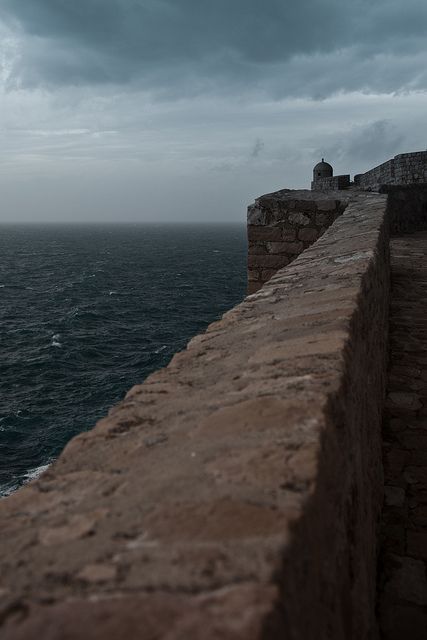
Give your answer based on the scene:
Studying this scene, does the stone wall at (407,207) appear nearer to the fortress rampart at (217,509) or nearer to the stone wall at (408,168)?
the stone wall at (408,168)

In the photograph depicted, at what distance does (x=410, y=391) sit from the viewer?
15.0ft

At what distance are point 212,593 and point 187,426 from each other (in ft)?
2.43

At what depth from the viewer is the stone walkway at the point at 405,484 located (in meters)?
2.37

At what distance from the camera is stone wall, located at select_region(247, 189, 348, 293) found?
329 inches

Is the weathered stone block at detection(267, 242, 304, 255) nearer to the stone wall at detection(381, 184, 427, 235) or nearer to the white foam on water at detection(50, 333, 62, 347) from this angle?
the stone wall at detection(381, 184, 427, 235)

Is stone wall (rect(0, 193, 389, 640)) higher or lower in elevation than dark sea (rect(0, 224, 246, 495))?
higher

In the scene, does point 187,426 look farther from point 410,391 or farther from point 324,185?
point 324,185

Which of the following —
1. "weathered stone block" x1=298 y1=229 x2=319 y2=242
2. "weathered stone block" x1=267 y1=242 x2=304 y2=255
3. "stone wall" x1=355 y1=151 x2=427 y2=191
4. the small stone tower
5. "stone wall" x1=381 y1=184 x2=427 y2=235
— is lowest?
"weathered stone block" x1=267 y1=242 x2=304 y2=255

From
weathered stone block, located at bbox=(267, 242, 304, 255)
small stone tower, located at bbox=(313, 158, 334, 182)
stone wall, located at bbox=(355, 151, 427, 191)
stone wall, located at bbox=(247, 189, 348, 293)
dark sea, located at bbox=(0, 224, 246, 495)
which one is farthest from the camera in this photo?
small stone tower, located at bbox=(313, 158, 334, 182)

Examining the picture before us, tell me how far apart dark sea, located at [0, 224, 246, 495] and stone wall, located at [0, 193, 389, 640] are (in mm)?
13412


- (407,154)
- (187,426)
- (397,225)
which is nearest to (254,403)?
(187,426)

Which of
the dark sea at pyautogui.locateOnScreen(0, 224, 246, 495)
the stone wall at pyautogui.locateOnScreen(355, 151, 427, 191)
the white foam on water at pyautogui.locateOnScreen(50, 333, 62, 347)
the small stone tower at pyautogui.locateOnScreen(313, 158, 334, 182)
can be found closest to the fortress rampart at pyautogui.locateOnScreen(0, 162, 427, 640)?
the dark sea at pyautogui.locateOnScreen(0, 224, 246, 495)

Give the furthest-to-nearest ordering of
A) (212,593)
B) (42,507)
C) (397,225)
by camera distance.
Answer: (397,225) < (42,507) < (212,593)

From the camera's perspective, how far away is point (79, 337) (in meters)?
28.2
